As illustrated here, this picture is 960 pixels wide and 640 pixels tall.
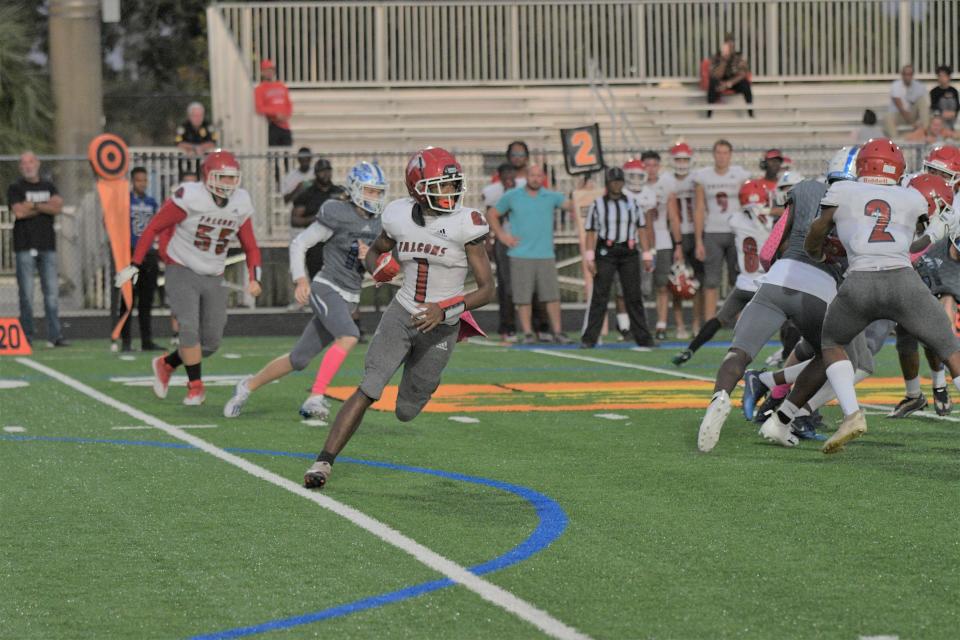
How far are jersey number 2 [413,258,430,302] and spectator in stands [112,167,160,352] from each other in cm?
1013

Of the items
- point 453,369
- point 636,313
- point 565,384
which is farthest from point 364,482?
point 636,313

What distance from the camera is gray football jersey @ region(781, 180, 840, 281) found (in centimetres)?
989

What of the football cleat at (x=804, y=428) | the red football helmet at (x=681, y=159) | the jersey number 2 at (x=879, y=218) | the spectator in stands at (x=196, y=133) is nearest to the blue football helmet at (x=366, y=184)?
the football cleat at (x=804, y=428)

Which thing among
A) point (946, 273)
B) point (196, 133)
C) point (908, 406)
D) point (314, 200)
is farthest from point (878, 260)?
point (196, 133)

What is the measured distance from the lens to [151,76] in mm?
39531

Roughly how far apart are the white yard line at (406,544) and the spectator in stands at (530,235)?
23.8ft

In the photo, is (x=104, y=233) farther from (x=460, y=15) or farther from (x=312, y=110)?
(x=460, y=15)

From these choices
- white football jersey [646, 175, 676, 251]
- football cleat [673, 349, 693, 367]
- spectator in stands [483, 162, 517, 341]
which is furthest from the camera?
spectator in stands [483, 162, 517, 341]

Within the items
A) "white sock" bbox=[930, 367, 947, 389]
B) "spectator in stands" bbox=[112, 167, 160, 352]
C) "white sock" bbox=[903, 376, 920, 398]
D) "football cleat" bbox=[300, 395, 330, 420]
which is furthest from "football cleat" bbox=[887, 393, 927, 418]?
"spectator in stands" bbox=[112, 167, 160, 352]

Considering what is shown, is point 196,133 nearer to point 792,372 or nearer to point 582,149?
point 582,149

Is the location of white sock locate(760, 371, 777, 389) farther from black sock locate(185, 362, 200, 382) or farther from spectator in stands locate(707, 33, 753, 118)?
spectator in stands locate(707, 33, 753, 118)

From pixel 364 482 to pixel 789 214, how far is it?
294 centimetres

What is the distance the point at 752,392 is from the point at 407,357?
3035mm

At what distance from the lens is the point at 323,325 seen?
12.0m
